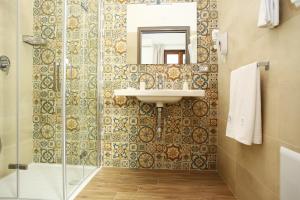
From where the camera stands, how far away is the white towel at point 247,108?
1.37 meters

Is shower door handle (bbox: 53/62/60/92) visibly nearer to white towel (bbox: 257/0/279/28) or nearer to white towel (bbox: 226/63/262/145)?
white towel (bbox: 226/63/262/145)

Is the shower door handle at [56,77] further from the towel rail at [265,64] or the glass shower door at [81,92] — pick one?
the towel rail at [265,64]

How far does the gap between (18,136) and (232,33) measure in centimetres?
203

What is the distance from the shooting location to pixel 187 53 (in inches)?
103

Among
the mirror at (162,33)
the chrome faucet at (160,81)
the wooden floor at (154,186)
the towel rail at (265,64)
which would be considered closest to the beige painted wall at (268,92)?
the towel rail at (265,64)

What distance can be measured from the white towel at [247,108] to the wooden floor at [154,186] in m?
0.67

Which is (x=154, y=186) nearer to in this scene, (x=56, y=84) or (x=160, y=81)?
(x=160, y=81)

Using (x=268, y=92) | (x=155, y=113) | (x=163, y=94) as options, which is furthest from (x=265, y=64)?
(x=155, y=113)

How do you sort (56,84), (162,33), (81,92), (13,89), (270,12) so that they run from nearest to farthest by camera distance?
1. (270,12)
2. (56,84)
3. (13,89)
4. (81,92)
5. (162,33)

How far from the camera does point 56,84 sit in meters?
1.98

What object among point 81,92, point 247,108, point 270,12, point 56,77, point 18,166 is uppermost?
point 270,12

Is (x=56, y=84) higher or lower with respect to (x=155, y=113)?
higher

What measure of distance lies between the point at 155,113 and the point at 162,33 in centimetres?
86

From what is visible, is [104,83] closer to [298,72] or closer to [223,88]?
[223,88]
